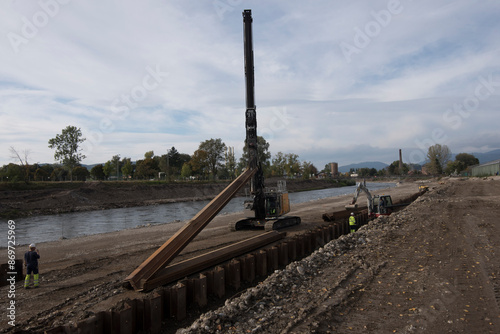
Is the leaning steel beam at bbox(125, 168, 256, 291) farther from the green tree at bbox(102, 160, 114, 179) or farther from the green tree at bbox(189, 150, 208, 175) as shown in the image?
the green tree at bbox(102, 160, 114, 179)

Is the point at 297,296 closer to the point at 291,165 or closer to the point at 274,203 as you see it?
the point at 274,203

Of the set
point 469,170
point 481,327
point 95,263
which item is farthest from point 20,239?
point 469,170

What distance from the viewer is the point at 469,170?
→ 411ft

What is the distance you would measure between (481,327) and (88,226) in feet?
112

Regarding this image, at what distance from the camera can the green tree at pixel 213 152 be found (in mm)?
105875

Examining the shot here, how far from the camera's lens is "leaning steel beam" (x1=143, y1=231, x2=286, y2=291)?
415 inches

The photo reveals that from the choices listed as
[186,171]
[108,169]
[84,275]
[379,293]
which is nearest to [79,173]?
[108,169]

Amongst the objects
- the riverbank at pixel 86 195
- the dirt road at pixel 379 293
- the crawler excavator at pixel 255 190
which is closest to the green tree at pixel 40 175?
the riverbank at pixel 86 195

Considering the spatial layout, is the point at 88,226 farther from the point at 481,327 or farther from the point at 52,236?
the point at 481,327

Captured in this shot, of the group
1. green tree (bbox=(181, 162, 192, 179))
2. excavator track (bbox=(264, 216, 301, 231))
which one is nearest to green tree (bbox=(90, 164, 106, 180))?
green tree (bbox=(181, 162, 192, 179))

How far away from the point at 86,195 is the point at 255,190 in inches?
1880

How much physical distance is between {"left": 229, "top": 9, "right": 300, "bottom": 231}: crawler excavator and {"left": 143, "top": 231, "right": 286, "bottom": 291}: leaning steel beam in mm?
3162

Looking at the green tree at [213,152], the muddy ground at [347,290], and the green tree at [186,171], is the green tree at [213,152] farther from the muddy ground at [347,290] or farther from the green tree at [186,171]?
the muddy ground at [347,290]

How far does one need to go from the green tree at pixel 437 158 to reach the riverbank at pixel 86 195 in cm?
10149
